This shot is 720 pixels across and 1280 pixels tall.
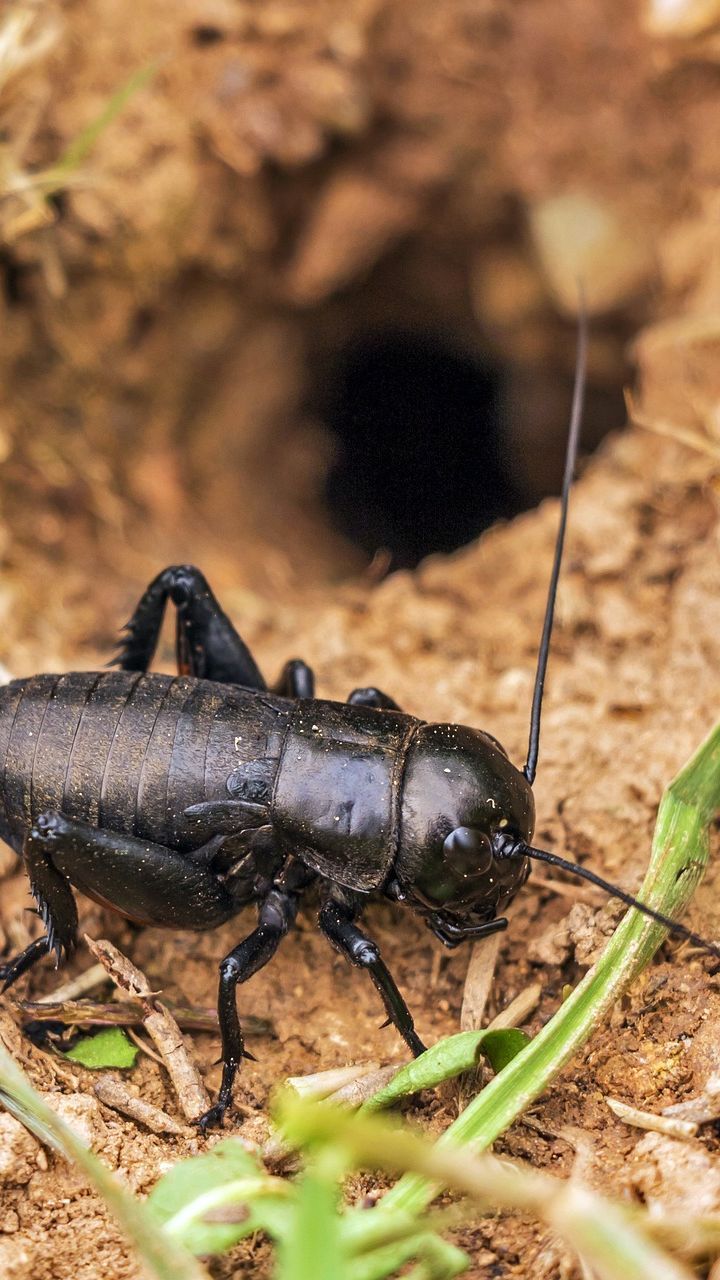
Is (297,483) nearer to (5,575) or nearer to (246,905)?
(5,575)

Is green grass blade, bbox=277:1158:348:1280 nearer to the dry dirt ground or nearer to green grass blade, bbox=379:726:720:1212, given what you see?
green grass blade, bbox=379:726:720:1212

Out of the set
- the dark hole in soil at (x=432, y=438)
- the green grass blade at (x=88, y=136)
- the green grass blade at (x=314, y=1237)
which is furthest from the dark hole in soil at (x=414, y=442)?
the green grass blade at (x=314, y=1237)

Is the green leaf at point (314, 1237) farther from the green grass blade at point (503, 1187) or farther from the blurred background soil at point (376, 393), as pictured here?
the blurred background soil at point (376, 393)

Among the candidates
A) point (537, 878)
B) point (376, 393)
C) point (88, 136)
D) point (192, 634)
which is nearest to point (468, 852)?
point (537, 878)

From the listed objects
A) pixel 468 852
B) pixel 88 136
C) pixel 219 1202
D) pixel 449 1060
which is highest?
pixel 88 136

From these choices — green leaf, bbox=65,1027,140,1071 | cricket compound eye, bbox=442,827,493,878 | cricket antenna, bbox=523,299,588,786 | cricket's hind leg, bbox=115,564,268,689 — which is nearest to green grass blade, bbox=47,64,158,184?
cricket's hind leg, bbox=115,564,268,689

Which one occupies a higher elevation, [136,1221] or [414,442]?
[414,442]

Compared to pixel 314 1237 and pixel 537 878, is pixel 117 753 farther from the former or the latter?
pixel 314 1237

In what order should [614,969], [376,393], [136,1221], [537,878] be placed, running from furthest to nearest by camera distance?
[376,393] → [537,878] → [614,969] → [136,1221]
